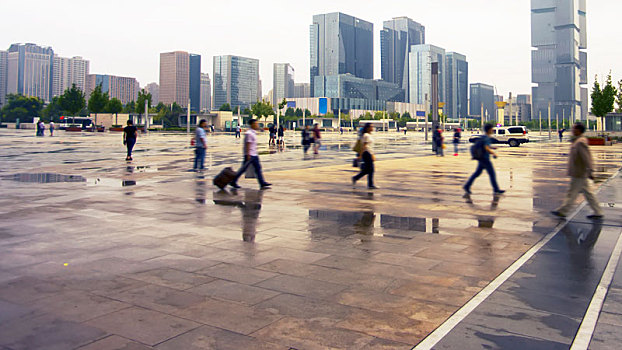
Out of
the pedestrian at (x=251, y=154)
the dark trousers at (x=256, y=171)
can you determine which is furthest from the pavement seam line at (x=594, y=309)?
the pedestrian at (x=251, y=154)

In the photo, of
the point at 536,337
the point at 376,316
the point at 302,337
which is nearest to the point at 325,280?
the point at 376,316

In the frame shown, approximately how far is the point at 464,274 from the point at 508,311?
45.8 inches

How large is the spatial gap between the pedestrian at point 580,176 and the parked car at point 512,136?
36.4 m

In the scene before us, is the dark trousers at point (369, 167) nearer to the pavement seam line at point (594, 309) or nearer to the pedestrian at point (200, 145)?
the pedestrian at point (200, 145)

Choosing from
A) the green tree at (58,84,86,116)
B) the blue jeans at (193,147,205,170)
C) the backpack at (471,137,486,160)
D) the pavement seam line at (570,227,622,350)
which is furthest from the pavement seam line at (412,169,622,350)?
the green tree at (58,84,86,116)

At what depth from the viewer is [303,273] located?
5508mm

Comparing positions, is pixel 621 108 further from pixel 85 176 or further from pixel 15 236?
pixel 15 236

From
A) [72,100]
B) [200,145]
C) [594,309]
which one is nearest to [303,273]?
[594,309]

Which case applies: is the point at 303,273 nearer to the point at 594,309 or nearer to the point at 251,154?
the point at 594,309

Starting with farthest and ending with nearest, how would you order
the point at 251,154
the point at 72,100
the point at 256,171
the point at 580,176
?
the point at 72,100 → the point at 251,154 → the point at 256,171 → the point at 580,176

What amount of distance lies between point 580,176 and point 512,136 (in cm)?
3841

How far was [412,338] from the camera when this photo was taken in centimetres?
381

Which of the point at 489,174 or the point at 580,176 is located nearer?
the point at 580,176

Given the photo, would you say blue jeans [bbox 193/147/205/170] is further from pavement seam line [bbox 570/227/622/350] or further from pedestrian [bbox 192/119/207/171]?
pavement seam line [bbox 570/227/622/350]
